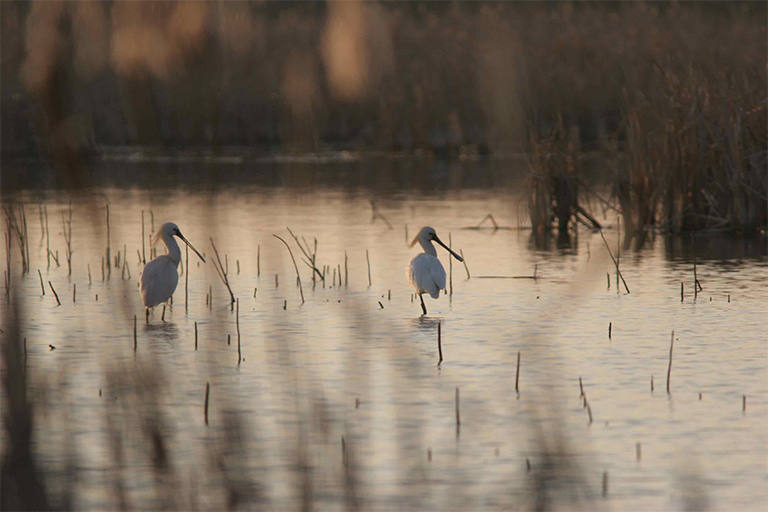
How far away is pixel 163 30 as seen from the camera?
1707mm

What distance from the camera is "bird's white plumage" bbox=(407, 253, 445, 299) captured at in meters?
10.2

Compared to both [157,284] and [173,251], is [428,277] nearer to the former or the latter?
[157,284]

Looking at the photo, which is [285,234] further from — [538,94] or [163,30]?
[163,30]

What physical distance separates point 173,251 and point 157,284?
93 centimetres

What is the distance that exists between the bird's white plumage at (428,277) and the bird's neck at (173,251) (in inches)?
75.0

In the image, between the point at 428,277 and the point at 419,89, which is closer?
the point at 428,277

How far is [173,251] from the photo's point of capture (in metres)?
10.8

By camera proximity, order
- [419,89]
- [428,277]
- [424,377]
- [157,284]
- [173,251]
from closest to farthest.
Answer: [424,377] < [157,284] < [428,277] < [173,251] < [419,89]

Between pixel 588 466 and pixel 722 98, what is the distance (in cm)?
923

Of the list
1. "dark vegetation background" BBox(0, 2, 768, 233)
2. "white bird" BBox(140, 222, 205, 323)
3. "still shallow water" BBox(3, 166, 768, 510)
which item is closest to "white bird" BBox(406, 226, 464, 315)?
"still shallow water" BBox(3, 166, 768, 510)

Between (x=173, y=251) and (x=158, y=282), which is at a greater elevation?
(x=173, y=251)

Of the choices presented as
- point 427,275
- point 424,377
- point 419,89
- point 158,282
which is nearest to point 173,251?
point 158,282

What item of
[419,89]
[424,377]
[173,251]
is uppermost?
[419,89]

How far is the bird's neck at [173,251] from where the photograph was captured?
35.2 ft
